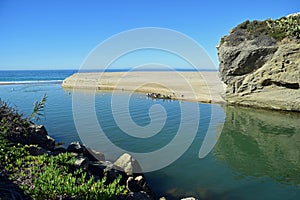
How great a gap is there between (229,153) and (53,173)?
11658mm

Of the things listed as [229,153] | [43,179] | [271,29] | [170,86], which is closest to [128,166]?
[43,179]

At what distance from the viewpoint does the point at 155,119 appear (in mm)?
25391

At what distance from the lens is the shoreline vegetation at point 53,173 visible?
7723 millimetres

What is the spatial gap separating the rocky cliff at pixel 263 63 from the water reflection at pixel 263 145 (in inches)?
95.3

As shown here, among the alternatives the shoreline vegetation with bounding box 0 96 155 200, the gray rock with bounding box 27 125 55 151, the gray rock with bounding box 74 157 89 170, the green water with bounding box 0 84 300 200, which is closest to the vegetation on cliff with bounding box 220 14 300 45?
the green water with bounding box 0 84 300 200

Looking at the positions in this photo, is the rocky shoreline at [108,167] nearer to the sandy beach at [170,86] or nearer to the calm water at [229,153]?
the calm water at [229,153]

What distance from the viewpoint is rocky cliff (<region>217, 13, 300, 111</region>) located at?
2662 cm

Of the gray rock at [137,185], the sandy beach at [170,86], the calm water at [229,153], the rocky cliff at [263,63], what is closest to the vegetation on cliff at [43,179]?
the gray rock at [137,185]

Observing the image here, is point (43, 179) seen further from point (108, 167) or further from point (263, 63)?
point (263, 63)

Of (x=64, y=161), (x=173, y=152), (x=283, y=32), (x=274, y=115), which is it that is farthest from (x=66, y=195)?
(x=283, y=32)

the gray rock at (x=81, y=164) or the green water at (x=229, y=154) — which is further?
the green water at (x=229, y=154)

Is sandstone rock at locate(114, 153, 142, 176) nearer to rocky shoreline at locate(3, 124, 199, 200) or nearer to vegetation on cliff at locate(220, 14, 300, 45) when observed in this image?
rocky shoreline at locate(3, 124, 199, 200)

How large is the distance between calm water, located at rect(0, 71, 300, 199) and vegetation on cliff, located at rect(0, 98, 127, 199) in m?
3.87

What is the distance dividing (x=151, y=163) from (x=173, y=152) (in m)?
2.30
